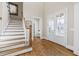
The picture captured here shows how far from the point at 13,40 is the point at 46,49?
0.89 metres

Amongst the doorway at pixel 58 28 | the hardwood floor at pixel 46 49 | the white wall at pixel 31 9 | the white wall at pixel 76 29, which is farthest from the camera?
the doorway at pixel 58 28

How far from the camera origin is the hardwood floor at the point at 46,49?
268 centimetres

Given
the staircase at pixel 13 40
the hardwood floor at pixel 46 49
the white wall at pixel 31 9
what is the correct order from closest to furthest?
the staircase at pixel 13 40 → the white wall at pixel 31 9 → the hardwood floor at pixel 46 49

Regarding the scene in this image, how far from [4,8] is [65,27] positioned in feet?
5.77

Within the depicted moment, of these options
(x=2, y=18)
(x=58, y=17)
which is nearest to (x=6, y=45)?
(x=2, y=18)

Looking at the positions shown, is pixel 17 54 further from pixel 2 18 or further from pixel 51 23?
pixel 51 23

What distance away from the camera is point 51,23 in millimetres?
2961

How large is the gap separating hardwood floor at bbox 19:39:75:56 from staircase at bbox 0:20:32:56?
27 centimetres

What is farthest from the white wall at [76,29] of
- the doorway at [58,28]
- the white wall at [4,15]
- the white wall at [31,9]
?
the white wall at [4,15]

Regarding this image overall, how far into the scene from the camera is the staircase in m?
2.36

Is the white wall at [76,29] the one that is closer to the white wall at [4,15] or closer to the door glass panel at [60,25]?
the door glass panel at [60,25]

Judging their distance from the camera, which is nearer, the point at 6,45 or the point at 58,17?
the point at 6,45

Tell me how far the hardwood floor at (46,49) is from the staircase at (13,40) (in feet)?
0.88

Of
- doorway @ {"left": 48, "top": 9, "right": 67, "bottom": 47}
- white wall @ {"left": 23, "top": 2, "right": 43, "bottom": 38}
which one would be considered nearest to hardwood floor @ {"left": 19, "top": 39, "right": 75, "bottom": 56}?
doorway @ {"left": 48, "top": 9, "right": 67, "bottom": 47}
